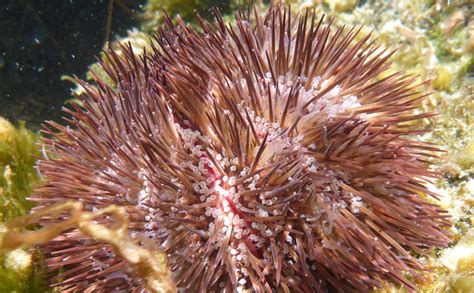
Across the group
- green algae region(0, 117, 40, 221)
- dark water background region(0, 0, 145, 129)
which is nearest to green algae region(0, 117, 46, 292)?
green algae region(0, 117, 40, 221)

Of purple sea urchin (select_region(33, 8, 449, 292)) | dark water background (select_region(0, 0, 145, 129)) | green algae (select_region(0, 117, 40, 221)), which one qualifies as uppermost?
dark water background (select_region(0, 0, 145, 129))

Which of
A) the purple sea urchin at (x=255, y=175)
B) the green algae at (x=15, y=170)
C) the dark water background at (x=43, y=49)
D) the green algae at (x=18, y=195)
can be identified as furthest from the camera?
the dark water background at (x=43, y=49)

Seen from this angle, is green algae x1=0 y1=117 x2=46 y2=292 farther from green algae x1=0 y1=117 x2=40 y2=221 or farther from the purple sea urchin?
the purple sea urchin

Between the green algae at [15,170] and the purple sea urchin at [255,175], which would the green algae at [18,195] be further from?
the purple sea urchin at [255,175]

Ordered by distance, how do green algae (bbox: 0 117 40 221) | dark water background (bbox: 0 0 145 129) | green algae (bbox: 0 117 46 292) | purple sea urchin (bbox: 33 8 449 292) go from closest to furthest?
purple sea urchin (bbox: 33 8 449 292)
green algae (bbox: 0 117 46 292)
green algae (bbox: 0 117 40 221)
dark water background (bbox: 0 0 145 129)

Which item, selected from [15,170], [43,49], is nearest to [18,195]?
[15,170]

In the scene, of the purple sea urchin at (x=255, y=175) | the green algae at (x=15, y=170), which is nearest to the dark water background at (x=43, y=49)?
the green algae at (x=15, y=170)

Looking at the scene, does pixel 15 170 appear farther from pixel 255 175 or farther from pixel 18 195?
pixel 255 175

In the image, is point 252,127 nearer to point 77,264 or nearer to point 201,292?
point 201,292
